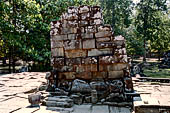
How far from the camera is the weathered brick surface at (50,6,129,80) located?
5.54m

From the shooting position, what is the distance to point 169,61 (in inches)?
879

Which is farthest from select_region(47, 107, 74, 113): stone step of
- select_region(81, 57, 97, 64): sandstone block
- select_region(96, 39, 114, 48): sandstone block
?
select_region(96, 39, 114, 48): sandstone block

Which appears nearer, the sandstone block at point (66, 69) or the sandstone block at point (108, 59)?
the sandstone block at point (108, 59)

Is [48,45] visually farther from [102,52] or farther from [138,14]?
[138,14]

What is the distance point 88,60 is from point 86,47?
0.45m

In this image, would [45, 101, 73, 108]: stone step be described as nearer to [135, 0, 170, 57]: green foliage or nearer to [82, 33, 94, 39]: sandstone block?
[82, 33, 94, 39]: sandstone block

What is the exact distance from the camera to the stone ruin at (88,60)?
5.33 m

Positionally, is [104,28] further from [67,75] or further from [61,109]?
A: [61,109]

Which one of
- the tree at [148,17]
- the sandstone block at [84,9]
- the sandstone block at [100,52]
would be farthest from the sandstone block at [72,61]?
the tree at [148,17]

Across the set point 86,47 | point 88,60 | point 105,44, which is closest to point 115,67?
point 105,44

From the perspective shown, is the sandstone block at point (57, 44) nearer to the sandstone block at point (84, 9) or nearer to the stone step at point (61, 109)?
the sandstone block at point (84, 9)

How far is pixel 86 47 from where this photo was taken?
579 cm

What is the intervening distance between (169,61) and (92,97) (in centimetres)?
2033

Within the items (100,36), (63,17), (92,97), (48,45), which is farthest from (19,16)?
(92,97)
